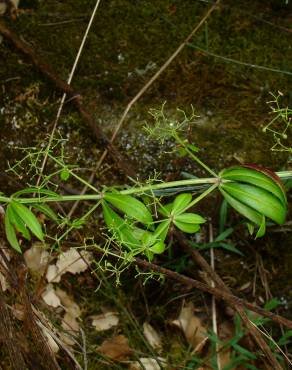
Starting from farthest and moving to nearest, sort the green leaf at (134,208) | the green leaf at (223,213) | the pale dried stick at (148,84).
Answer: the pale dried stick at (148,84), the green leaf at (223,213), the green leaf at (134,208)

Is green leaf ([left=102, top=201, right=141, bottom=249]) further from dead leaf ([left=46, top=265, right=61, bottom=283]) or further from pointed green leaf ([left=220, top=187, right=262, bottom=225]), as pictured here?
dead leaf ([left=46, top=265, right=61, bottom=283])

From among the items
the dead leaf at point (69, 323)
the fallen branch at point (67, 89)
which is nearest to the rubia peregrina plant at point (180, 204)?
the fallen branch at point (67, 89)

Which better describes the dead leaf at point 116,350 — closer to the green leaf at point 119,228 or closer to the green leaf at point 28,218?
the green leaf at point 119,228

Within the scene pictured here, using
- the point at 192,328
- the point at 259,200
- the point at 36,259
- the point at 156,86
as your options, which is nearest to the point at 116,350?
the point at 192,328

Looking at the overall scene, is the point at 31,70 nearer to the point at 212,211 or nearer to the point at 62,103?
the point at 62,103

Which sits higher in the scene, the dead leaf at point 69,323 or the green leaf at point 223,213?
the green leaf at point 223,213
